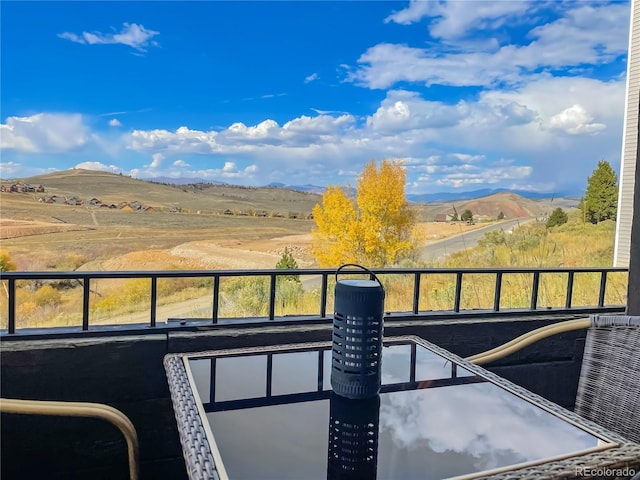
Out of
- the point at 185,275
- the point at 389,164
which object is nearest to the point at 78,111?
the point at 389,164

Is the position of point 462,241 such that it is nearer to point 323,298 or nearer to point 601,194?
point 601,194

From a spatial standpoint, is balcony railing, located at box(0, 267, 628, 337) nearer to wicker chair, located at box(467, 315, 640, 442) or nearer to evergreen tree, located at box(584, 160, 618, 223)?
wicker chair, located at box(467, 315, 640, 442)

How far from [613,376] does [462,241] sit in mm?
6736

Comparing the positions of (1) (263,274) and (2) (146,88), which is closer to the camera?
(1) (263,274)

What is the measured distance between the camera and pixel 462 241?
7973 mm

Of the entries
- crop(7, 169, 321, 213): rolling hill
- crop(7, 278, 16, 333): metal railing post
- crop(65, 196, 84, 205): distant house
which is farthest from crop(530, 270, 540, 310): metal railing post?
crop(65, 196, 84, 205): distant house

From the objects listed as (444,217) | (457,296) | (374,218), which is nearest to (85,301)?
(457,296)

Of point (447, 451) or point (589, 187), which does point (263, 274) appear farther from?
point (589, 187)

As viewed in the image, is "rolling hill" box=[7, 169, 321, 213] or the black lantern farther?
"rolling hill" box=[7, 169, 321, 213]

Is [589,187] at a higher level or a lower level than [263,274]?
higher

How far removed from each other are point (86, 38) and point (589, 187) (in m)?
14.4

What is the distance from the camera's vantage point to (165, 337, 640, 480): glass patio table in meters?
0.83

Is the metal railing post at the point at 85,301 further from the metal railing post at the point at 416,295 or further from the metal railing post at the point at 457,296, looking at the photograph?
the metal railing post at the point at 457,296

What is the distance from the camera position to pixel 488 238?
7.34 m
